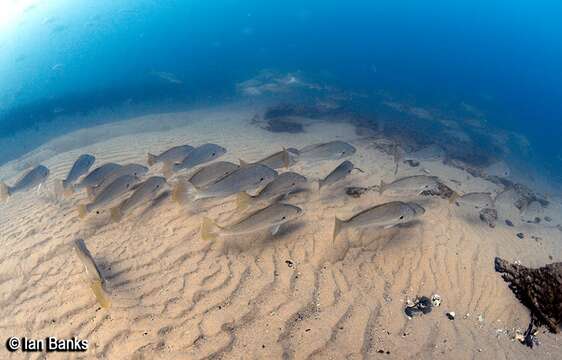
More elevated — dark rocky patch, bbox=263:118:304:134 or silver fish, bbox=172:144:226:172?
silver fish, bbox=172:144:226:172

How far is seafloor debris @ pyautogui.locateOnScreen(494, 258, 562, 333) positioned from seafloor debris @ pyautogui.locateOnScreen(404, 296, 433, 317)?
A: 5.31 ft

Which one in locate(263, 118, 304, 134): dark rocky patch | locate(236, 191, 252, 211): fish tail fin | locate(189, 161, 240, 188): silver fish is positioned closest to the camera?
locate(236, 191, 252, 211): fish tail fin

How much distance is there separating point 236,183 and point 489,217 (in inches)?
251

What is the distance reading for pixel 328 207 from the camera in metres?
6.72

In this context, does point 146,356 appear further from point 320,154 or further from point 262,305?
point 320,154

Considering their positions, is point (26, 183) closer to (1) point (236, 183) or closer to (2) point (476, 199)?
(1) point (236, 183)

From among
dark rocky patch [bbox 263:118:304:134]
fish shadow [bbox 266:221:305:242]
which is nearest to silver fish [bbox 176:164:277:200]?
fish shadow [bbox 266:221:305:242]

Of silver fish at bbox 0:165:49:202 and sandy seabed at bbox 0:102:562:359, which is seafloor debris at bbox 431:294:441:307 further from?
silver fish at bbox 0:165:49:202

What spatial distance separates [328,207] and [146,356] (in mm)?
4145

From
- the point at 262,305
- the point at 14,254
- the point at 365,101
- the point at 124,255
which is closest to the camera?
the point at 262,305

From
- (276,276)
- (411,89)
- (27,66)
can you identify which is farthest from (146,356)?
(27,66)

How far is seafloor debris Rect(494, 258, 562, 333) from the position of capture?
487 centimetres

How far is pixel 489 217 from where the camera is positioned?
7.84 m

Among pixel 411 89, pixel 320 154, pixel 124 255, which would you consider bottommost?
pixel 411 89
